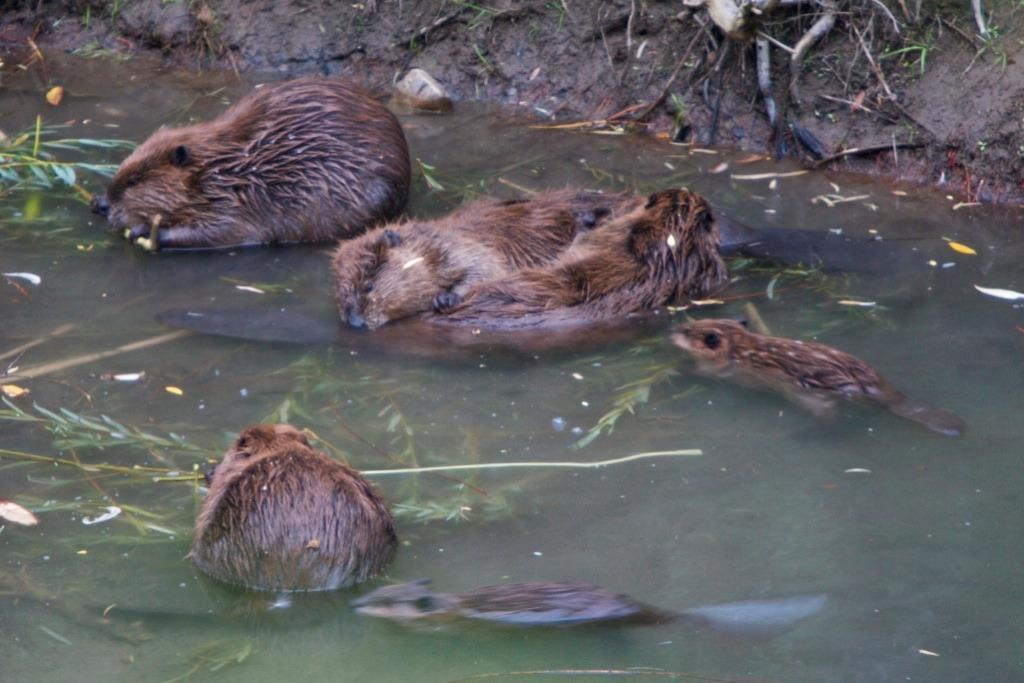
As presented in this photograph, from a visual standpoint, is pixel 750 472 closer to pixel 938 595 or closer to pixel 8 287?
pixel 938 595

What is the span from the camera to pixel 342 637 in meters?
2.72

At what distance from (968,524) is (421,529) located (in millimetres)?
1293

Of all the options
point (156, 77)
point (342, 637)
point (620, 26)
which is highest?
point (620, 26)

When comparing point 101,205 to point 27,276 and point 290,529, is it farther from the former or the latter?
point 290,529

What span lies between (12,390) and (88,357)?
30cm

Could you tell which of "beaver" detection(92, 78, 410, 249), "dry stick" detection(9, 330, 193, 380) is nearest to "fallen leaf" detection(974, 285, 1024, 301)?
Result: "beaver" detection(92, 78, 410, 249)

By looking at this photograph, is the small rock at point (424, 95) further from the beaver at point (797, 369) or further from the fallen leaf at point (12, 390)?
the fallen leaf at point (12, 390)

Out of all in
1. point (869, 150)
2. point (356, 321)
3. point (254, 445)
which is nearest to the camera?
point (254, 445)

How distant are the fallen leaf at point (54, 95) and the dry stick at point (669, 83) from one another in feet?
9.41

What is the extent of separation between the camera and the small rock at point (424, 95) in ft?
21.4

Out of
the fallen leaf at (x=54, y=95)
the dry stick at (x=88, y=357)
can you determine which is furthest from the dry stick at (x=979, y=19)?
the fallen leaf at (x=54, y=95)

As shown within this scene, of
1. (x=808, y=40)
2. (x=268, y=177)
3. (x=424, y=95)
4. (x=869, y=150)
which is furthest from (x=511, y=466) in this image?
(x=424, y=95)

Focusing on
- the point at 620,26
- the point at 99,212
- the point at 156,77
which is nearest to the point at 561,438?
the point at 99,212

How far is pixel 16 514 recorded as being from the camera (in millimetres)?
3131
